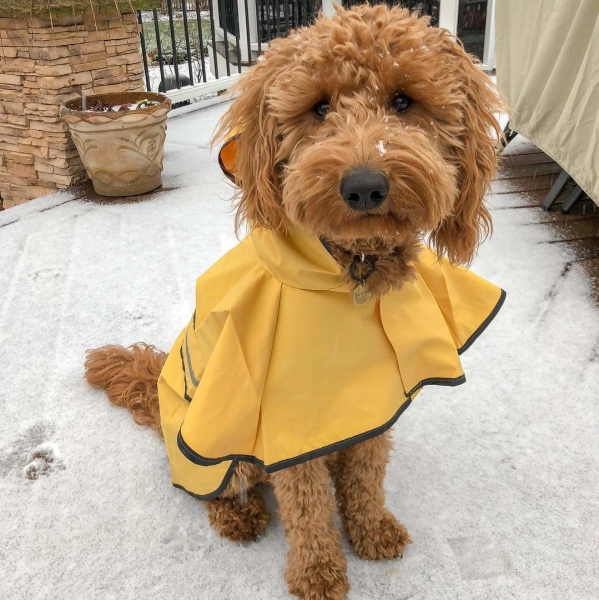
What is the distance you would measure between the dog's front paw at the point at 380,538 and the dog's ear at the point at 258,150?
95 cm

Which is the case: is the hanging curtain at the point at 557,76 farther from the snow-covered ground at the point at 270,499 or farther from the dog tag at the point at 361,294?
the dog tag at the point at 361,294

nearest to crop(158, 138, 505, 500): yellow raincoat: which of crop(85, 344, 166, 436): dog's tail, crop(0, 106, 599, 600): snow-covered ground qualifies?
crop(0, 106, 599, 600): snow-covered ground

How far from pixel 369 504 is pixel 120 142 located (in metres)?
3.09

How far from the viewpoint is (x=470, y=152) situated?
1.37 m

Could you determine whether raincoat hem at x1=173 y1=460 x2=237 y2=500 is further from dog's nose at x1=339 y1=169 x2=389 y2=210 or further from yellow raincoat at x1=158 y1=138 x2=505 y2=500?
dog's nose at x1=339 y1=169 x2=389 y2=210

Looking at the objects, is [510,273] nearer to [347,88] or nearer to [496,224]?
[496,224]

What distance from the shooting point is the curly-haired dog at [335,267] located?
1.22 meters

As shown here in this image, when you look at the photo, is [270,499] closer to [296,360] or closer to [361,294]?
[296,360]

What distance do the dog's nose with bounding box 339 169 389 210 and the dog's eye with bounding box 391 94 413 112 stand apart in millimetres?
260

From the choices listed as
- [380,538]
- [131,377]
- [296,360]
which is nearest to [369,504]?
[380,538]

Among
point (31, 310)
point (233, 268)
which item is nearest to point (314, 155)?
point (233, 268)

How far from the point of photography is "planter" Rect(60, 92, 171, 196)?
3730 millimetres

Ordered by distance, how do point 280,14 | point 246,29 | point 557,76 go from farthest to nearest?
point 280,14 < point 246,29 < point 557,76

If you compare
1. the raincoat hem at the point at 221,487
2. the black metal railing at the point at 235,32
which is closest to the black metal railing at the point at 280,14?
the black metal railing at the point at 235,32
